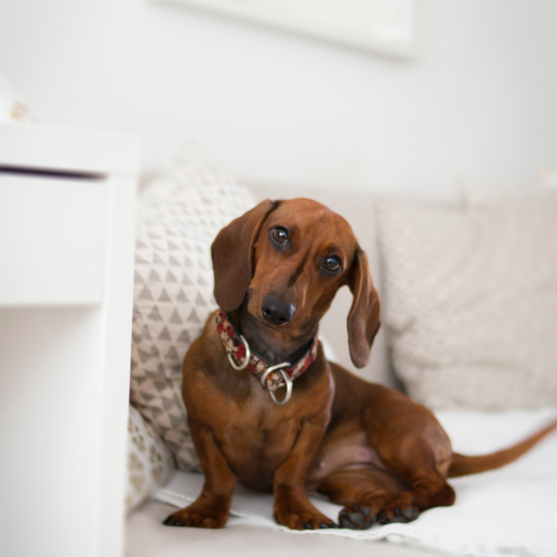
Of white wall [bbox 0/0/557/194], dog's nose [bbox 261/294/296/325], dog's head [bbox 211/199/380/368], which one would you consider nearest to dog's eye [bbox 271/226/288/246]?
dog's head [bbox 211/199/380/368]

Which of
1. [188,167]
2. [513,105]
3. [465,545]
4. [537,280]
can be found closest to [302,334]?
[465,545]

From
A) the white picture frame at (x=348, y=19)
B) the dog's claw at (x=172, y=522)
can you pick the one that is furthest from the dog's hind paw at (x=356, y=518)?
the white picture frame at (x=348, y=19)

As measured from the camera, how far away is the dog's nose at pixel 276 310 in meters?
0.65

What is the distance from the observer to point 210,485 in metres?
0.76

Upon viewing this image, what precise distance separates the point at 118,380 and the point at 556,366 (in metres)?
1.34

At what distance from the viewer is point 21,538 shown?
0.52m

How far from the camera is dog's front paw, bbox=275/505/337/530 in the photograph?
0.70m

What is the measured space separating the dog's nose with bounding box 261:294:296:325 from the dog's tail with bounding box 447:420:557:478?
0.50 metres

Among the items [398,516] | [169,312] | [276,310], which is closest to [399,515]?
[398,516]

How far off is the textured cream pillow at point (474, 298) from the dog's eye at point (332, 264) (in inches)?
15.6

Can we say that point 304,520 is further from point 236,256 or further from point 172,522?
point 236,256

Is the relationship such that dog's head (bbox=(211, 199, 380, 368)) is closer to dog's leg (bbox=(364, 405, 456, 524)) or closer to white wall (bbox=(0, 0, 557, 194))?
dog's leg (bbox=(364, 405, 456, 524))

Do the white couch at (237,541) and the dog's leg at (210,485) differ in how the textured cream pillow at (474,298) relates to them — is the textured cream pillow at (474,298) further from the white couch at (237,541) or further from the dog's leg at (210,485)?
the dog's leg at (210,485)

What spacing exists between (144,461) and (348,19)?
59.3 inches
